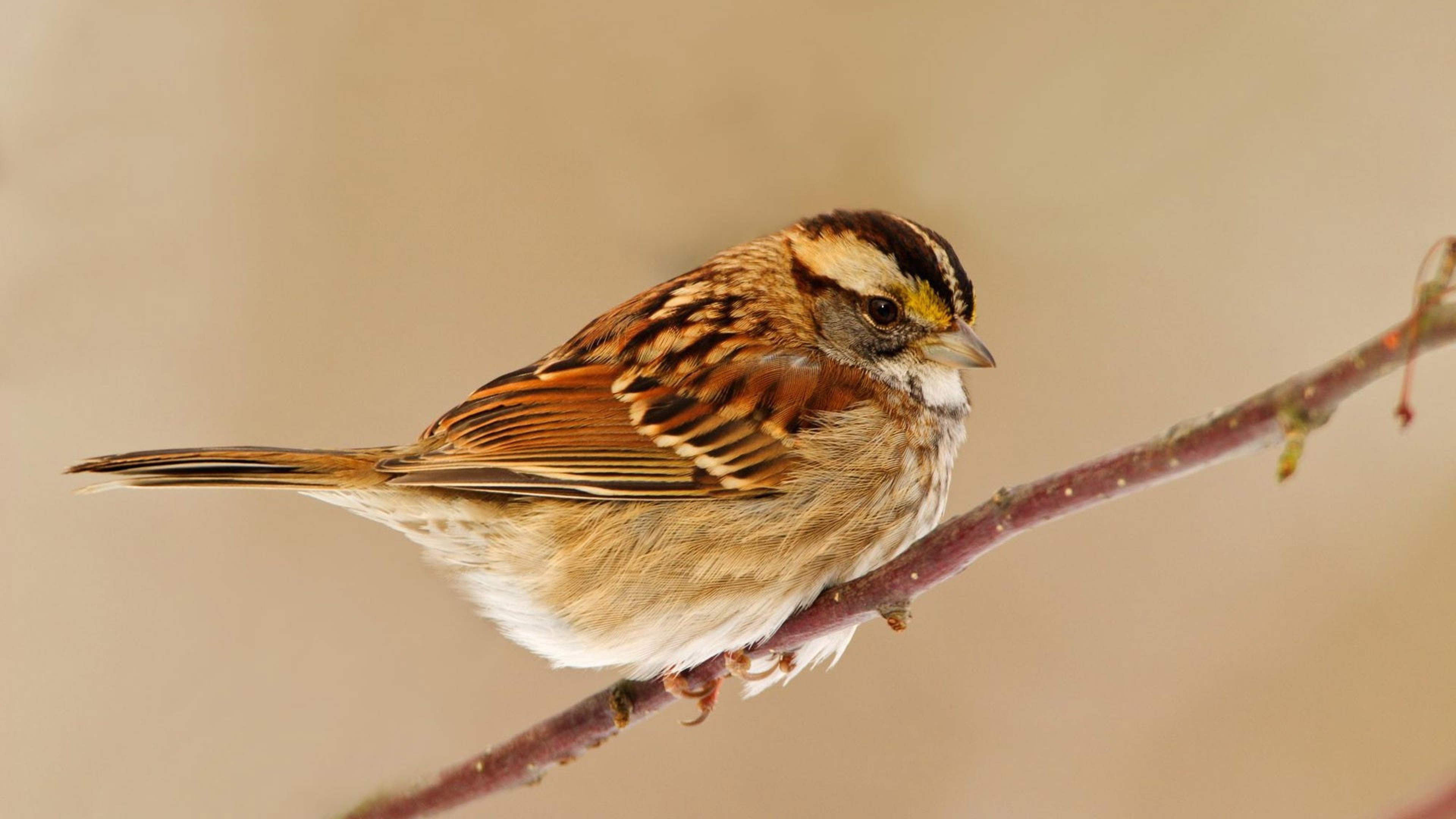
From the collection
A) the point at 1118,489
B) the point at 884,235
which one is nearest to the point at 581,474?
the point at 884,235

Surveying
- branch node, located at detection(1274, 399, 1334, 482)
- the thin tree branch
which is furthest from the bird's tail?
branch node, located at detection(1274, 399, 1334, 482)

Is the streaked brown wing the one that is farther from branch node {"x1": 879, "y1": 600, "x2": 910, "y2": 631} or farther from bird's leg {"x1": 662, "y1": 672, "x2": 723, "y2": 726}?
branch node {"x1": 879, "y1": 600, "x2": 910, "y2": 631}

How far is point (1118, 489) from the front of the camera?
163cm

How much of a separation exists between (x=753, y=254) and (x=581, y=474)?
35.6 inches

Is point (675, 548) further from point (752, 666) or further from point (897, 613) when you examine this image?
point (897, 613)

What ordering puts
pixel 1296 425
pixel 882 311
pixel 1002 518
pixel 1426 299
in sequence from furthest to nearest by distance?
pixel 882 311 < pixel 1002 518 < pixel 1296 425 < pixel 1426 299

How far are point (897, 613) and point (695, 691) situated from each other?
2.60ft

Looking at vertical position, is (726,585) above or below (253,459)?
below

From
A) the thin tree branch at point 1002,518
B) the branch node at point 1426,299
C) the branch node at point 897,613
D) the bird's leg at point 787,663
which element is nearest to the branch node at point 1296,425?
the thin tree branch at point 1002,518

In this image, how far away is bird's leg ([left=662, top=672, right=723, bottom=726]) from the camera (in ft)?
8.72

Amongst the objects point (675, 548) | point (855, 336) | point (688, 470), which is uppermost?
point (855, 336)

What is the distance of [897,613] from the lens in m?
2.08

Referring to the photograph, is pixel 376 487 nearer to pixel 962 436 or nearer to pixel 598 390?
pixel 598 390

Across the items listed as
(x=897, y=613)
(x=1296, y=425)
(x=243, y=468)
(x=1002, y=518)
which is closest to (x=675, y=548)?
(x=897, y=613)
